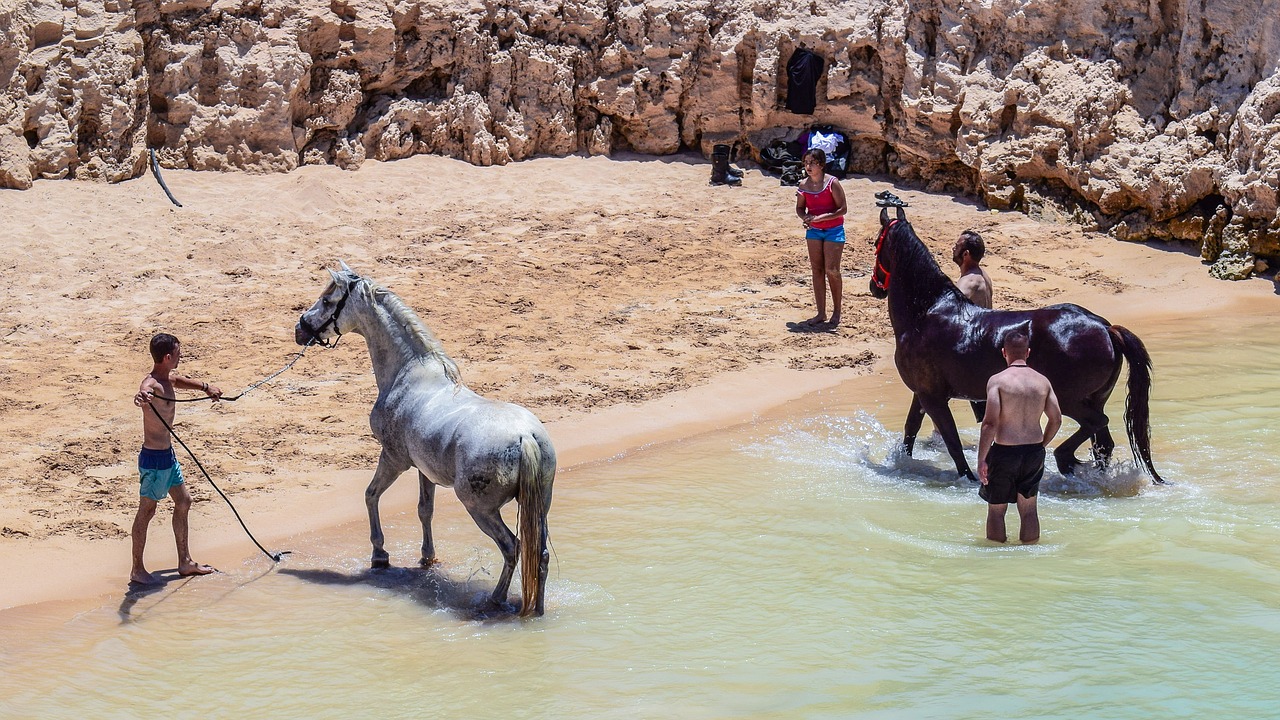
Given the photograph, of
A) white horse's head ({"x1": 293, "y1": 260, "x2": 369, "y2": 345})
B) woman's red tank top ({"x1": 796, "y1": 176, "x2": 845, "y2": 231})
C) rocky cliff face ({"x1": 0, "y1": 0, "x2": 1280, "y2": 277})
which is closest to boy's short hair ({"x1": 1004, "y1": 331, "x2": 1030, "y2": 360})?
white horse's head ({"x1": 293, "y1": 260, "x2": 369, "y2": 345})

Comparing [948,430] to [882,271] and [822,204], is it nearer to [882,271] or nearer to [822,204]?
[882,271]

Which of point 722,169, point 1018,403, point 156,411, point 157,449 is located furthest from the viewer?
point 722,169

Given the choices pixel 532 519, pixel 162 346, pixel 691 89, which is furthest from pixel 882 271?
pixel 691 89

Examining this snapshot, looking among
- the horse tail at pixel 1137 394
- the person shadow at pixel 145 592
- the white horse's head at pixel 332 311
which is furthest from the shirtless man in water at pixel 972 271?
the person shadow at pixel 145 592

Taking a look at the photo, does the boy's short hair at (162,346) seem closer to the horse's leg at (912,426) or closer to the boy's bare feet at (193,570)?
the boy's bare feet at (193,570)

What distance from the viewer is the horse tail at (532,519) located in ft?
18.8

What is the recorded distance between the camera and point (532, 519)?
18.9 ft

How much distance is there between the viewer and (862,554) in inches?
269

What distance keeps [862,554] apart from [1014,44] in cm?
1075

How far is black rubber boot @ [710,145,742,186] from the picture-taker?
52.5 ft

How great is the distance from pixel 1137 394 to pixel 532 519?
13.2 ft

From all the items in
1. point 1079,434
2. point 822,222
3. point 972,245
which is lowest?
point 1079,434

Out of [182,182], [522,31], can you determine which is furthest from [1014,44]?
[182,182]

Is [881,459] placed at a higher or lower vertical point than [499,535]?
lower
